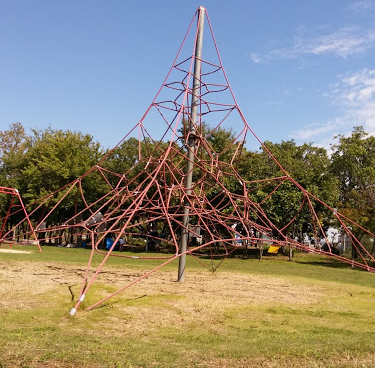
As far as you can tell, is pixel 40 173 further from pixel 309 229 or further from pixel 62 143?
pixel 309 229

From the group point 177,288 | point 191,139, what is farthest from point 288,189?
point 177,288

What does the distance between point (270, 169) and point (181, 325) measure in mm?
22856

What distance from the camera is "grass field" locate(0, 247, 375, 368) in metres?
4.35

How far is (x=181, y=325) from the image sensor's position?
6.06 meters

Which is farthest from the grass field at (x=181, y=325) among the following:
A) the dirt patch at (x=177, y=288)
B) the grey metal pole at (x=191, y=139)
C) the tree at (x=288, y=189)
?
the tree at (x=288, y=189)

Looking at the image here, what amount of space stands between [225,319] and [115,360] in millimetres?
2821

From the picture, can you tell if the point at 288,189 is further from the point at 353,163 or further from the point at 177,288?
the point at 177,288

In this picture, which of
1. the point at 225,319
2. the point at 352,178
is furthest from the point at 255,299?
the point at 352,178

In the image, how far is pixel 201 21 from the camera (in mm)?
11023

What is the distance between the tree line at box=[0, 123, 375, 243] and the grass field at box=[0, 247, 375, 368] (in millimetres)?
13409

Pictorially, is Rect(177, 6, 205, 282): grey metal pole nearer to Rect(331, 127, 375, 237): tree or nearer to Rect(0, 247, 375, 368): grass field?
Rect(0, 247, 375, 368): grass field

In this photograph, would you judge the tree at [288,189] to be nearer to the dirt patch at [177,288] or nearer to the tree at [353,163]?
the tree at [353,163]

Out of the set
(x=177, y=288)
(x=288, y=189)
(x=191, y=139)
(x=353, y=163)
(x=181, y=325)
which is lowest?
(x=181, y=325)

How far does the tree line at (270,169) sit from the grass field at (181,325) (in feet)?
44.0
